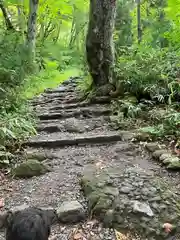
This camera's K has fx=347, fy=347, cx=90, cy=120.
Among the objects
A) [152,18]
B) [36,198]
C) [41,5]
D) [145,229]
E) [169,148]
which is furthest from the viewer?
[41,5]

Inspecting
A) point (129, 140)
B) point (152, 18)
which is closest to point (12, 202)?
point (129, 140)

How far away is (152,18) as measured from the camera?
533 inches

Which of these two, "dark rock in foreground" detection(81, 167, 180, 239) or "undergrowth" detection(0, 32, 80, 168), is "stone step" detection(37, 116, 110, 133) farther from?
"dark rock in foreground" detection(81, 167, 180, 239)

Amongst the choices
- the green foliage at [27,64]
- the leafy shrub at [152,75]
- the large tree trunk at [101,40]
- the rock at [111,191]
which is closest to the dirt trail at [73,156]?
the rock at [111,191]

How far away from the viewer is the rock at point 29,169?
4.21 meters

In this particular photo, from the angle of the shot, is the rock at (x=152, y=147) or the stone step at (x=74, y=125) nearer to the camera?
the rock at (x=152, y=147)

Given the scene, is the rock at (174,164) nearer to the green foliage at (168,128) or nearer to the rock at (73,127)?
the green foliage at (168,128)

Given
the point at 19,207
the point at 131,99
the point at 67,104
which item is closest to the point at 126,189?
the point at 19,207

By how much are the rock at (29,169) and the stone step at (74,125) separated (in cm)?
168

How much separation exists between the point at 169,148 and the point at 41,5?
11.5 meters

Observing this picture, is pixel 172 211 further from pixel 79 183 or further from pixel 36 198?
pixel 36 198

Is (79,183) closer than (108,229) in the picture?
No

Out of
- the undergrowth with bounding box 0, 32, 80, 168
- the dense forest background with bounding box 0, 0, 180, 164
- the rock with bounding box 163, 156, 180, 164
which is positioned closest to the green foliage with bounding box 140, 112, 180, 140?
the dense forest background with bounding box 0, 0, 180, 164

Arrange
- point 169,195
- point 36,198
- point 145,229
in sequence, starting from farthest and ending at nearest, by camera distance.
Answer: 1. point 36,198
2. point 169,195
3. point 145,229
